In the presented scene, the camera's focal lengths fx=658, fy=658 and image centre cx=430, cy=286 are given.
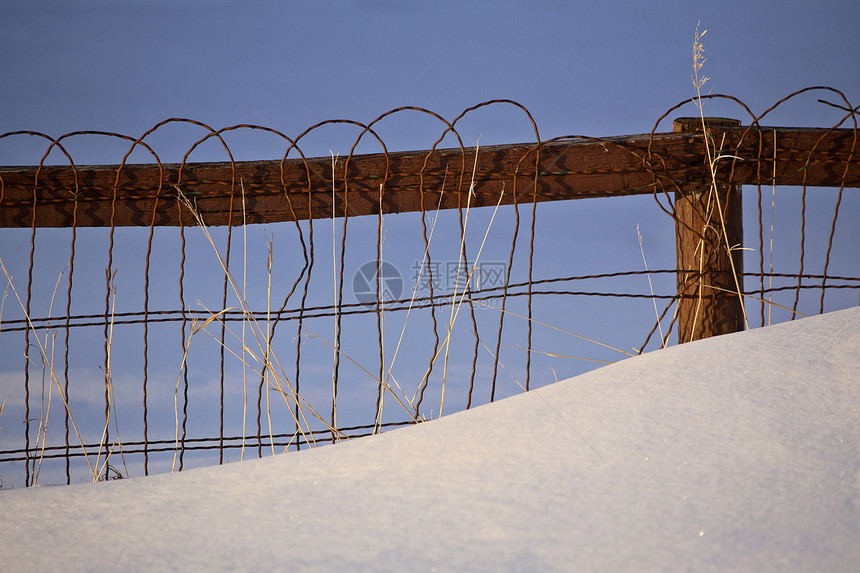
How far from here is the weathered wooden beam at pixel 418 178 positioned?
2.07 m

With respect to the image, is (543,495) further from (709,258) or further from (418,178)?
(709,258)

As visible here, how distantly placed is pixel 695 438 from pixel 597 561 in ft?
1.23

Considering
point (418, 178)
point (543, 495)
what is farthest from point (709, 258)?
point (543, 495)

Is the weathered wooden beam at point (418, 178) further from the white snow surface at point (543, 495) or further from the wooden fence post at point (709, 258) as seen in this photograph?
the white snow surface at point (543, 495)

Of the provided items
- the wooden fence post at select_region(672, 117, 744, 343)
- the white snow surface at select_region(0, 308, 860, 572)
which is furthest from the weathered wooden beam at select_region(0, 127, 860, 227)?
the white snow surface at select_region(0, 308, 860, 572)

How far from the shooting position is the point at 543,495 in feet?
3.31

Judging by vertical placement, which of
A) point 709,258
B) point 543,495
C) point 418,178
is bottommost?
point 543,495

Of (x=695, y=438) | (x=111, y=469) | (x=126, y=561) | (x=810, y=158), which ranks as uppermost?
(x=810, y=158)

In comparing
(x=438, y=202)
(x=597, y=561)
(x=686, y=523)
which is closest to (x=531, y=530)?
(x=597, y=561)

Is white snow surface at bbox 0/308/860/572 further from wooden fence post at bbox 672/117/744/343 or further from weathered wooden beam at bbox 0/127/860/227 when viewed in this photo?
weathered wooden beam at bbox 0/127/860/227

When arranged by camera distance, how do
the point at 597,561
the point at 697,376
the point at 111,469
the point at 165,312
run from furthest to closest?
1. the point at 165,312
2. the point at 111,469
3. the point at 697,376
4. the point at 597,561

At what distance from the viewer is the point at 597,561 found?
0.86 metres

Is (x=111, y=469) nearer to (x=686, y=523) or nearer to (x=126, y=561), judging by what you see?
(x=126, y=561)

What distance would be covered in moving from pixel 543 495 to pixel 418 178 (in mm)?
1265
